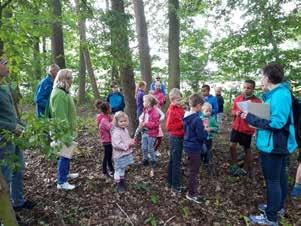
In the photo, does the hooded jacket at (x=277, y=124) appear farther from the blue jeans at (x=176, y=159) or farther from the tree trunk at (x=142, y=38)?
the tree trunk at (x=142, y=38)

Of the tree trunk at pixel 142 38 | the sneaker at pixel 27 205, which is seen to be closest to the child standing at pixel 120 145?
the sneaker at pixel 27 205

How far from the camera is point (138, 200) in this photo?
5758 millimetres

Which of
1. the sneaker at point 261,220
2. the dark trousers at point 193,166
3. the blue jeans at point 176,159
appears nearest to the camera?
the sneaker at point 261,220

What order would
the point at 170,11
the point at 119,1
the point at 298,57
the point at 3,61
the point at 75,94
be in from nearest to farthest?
the point at 3,61, the point at 119,1, the point at 298,57, the point at 170,11, the point at 75,94

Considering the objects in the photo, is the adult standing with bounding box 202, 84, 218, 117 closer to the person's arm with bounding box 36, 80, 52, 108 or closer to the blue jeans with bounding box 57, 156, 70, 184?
the person's arm with bounding box 36, 80, 52, 108

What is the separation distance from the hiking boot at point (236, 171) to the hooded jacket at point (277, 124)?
2.12 meters

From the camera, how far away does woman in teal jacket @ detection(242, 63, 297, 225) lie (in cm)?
474

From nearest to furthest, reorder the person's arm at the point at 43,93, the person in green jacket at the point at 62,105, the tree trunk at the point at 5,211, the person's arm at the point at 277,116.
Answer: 1. the tree trunk at the point at 5,211
2. the person's arm at the point at 277,116
3. the person in green jacket at the point at 62,105
4. the person's arm at the point at 43,93

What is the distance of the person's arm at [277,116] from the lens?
471 cm

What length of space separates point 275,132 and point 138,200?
253 cm

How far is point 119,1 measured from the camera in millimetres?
7844

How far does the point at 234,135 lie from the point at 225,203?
1528 mm

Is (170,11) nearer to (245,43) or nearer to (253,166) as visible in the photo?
(245,43)

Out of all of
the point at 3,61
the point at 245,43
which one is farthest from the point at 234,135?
the point at 3,61
